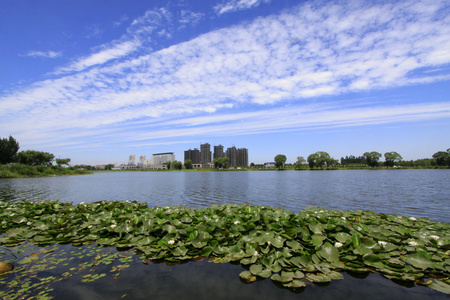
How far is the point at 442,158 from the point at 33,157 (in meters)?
182

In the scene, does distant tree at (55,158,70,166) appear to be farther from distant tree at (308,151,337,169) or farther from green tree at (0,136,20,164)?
distant tree at (308,151,337,169)

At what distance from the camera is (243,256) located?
5.71 meters

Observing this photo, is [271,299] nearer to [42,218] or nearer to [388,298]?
[388,298]

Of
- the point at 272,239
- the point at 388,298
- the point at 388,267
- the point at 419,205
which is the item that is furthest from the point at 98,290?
the point at 419,205

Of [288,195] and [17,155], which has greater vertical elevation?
[17,155]

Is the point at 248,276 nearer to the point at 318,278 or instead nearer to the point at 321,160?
the point at 318,278

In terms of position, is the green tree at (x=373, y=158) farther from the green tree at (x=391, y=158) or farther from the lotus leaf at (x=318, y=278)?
the lotus leaf at (x=318, y=278)

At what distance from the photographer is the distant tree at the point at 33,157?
78.3 meters

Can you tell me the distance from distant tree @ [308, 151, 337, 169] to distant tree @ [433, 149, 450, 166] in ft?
158

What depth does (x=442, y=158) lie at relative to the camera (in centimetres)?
11119

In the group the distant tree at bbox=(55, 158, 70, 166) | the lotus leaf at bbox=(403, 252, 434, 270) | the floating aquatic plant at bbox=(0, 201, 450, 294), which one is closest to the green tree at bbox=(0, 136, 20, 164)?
the distant tree at bbox=(55, 158, 70, 166)

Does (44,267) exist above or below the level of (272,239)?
below

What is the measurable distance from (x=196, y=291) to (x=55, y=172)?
92666 millimetres

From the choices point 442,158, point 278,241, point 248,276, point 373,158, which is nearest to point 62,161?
point 278,241
